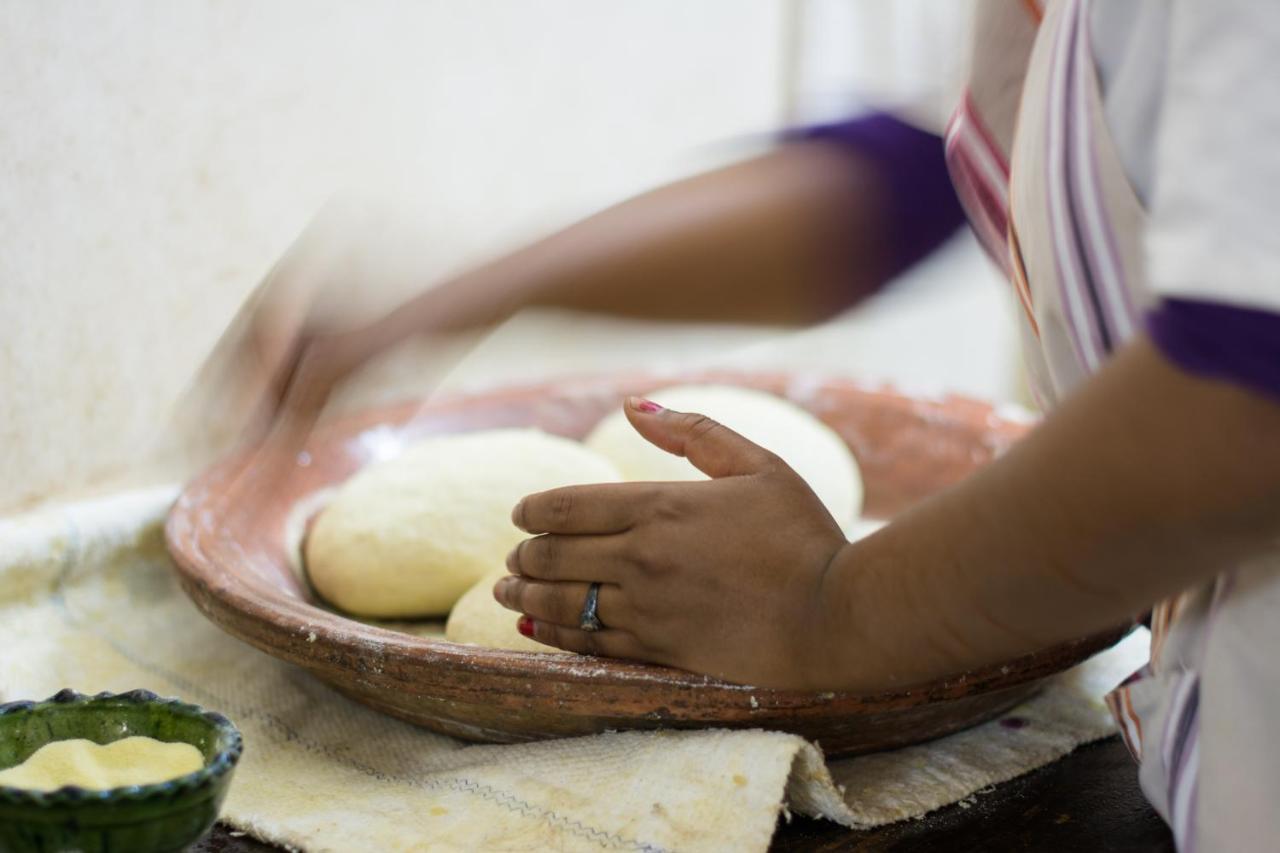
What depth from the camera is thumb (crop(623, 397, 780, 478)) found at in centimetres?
75

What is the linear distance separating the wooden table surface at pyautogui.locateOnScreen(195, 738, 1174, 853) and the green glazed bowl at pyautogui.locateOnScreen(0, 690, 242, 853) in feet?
0.41

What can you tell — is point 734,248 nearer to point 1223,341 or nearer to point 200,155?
point 200,155

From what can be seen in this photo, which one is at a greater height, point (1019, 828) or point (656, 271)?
point (656, 271)

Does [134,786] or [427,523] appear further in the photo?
[427,523]

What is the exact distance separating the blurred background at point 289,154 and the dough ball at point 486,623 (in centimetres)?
33

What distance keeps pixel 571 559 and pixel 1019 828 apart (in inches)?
14.0

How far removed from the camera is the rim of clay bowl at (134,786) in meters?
0.58

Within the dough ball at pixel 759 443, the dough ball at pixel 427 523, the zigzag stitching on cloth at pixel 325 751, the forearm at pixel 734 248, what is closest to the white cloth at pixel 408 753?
the zigzag stitching on cloth at pixel 325 751

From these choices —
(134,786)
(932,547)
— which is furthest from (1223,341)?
(134,786)

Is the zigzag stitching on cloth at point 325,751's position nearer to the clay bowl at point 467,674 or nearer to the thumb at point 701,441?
the clay bowl at point 467,674

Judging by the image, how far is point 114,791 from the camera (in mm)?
577

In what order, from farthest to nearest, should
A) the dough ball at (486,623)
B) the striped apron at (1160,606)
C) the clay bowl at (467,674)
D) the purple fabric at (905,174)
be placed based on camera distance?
1. the purple fabric at (905,174)
2. the dough ball at (486,623)
3. the clay bowl at (467,674)
4. the striped apron at (1160,606)

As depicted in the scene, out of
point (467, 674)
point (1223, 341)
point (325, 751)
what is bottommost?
point (325, 751)

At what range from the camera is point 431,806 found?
795 mm
